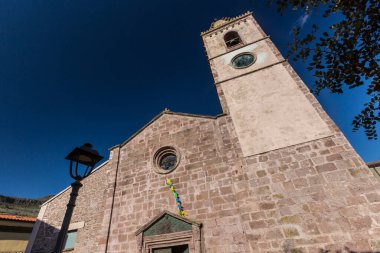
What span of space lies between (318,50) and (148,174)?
742 cm

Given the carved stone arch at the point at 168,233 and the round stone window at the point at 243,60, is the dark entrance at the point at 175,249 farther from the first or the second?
the round stone window at the point at 243,60

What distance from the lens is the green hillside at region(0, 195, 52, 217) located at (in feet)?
63.0

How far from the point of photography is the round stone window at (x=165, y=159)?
861cm

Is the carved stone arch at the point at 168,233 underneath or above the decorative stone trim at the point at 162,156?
underneath

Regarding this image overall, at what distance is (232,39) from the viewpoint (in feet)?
41.2

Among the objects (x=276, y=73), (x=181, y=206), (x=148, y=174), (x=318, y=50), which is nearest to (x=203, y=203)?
(x=181, y=206)

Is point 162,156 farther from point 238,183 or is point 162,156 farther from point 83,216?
point 83,216

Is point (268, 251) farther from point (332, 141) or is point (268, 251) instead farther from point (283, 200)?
point (332, 141)

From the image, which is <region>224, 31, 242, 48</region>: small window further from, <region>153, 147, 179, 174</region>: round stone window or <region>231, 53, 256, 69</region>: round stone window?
<region>153, 147, 179, 174</region>: round stone window

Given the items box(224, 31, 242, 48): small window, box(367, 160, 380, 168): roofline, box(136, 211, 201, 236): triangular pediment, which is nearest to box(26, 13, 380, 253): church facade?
box(136, 211, 201, 236): triangular pediment

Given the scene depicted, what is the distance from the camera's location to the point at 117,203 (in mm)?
8461

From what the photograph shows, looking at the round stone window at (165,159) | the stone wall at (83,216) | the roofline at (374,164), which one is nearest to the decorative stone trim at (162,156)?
the round stone window at (165,159)

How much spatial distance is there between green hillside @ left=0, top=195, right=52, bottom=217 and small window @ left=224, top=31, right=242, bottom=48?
81.4 ft

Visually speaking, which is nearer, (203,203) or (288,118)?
(203,203)
